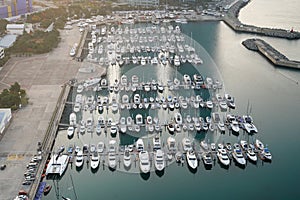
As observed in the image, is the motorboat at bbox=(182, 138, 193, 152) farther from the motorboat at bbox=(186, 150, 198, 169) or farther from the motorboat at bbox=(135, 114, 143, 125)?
the motorboat at bbox=(135, 114, 143, 125)

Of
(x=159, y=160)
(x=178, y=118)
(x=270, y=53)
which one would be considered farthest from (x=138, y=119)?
(x=270, y=53)

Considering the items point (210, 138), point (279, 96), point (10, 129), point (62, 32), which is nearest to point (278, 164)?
point (210, 138)

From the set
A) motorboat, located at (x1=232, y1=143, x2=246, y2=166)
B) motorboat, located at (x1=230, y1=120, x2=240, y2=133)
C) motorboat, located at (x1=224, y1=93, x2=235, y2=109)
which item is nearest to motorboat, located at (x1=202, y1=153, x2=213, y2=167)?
motorboat, located at (x1=232, y1=143, x2=246, y2=166)

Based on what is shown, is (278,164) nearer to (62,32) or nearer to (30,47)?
(30,47)

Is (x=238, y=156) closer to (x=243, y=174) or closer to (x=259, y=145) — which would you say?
(x=243, y=174)

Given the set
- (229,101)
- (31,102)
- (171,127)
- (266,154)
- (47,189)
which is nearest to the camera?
(47,189)

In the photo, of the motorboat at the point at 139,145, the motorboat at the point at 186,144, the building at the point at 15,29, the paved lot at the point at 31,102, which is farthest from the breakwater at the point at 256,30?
the motorboat at the point at 139,145

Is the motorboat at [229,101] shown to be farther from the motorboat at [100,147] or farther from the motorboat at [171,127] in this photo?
the motorboat at [100,147]
